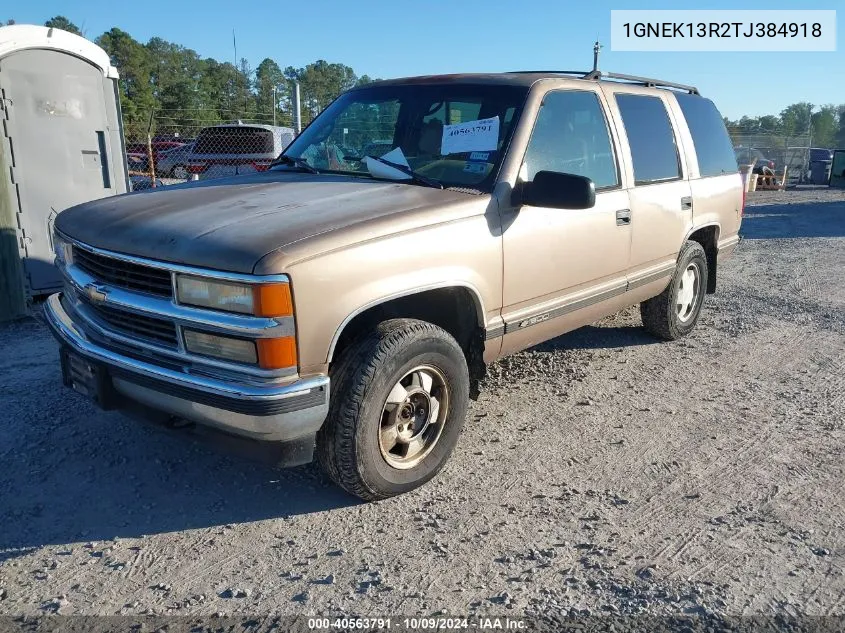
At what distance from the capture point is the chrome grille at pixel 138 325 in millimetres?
2863

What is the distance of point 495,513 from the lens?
3209 millimetres

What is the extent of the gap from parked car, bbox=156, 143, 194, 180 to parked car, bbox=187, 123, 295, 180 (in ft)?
2.06

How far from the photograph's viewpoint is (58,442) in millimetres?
3861

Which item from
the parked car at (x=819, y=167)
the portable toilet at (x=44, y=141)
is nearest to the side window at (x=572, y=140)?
the portable toilet at (x=44, y=141)

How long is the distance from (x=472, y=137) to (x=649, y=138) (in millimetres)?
1781

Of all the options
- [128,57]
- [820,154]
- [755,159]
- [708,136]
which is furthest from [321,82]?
[708,136]

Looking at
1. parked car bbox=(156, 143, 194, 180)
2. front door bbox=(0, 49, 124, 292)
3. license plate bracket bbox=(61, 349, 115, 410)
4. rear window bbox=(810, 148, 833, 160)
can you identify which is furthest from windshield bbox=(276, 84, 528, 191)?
rear window bbox=(810, 148, 833, 160)

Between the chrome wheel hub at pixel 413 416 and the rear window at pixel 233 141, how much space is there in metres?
11.7

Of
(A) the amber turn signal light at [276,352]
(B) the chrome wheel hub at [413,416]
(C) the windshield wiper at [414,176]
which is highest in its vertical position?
(C) the windshield wiper at [414,176]

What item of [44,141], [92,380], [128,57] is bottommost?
[92,380]

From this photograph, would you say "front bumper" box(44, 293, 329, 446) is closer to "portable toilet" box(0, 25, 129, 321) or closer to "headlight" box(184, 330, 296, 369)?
"headlight" box(184, 330, 296, 369)

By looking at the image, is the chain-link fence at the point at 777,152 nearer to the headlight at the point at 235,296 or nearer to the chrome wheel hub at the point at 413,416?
the chrome wheel hub at the point at 413,416

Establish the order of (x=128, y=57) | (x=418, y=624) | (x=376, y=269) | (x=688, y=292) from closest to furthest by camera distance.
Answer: (x=418, y=624) → (x=376, y=269) → (x=688, y=292) → (x=128, y=57)

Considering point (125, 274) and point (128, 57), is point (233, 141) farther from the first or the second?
point (128, 57)
